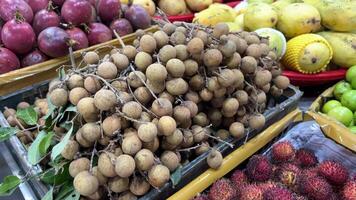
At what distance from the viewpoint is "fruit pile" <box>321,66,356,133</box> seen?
1.31m

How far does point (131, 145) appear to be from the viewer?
81 centimetres

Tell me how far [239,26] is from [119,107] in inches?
46.3

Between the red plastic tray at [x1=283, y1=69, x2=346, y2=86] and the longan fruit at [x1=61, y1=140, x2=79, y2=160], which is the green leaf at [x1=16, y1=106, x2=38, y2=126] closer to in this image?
the longan fruit at [x1=61, y1=140, x2=79, y2=160]

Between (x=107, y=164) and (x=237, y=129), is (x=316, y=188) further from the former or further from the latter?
(x=107, y=164)

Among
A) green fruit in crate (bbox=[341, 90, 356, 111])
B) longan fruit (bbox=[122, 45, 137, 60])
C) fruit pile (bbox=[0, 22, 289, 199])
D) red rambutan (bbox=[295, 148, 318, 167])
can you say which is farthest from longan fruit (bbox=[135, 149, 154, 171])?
green fruit in crate (bbox=[341, 90, 356, 111])

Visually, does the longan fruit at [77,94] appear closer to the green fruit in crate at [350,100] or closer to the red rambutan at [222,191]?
the red rambutan at [222,191]

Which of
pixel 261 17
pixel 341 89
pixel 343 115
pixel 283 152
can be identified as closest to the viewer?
pixel 283 152

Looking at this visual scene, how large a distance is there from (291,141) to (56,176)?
2.56 feet

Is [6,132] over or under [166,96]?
under

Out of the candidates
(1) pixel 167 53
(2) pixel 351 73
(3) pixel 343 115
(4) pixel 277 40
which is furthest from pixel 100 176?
(2) pixel 351 73

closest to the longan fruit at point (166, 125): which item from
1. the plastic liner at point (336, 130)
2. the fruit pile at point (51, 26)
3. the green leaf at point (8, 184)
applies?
the green leaf at point (8, 184)

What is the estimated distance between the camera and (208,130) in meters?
1.06

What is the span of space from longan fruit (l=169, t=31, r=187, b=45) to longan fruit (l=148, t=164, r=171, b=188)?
1.19 feet

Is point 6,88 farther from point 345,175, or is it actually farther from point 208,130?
point 345,175
